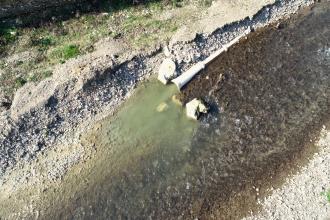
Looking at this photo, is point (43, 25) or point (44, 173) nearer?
point (44, 173)

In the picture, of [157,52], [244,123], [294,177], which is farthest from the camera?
[157,52]

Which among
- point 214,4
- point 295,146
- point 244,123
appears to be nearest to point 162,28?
point 214,4

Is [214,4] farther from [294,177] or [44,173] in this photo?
[44,173]

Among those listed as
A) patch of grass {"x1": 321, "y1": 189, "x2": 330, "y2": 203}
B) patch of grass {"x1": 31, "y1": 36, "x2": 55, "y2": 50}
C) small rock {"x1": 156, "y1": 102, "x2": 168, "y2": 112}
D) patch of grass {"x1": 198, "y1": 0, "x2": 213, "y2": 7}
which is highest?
patch of grass {"x1": 31, "y1": 36, "x2": 55, "y2": 50}

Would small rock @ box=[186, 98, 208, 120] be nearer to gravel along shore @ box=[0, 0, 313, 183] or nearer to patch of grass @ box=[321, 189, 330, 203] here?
gravel along shore @ box=[0, 0, 313, 183]

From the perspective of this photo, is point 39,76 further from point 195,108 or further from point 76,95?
point 195,108

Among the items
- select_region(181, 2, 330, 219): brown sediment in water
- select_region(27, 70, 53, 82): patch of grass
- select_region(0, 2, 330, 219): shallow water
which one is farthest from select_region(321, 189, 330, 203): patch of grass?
select_region(27, 70, 53, 82): patch of grass

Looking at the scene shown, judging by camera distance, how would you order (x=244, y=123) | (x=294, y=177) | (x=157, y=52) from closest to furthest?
(x=294, y=177)
(x=244, y=123)
(x=157, y=52)
